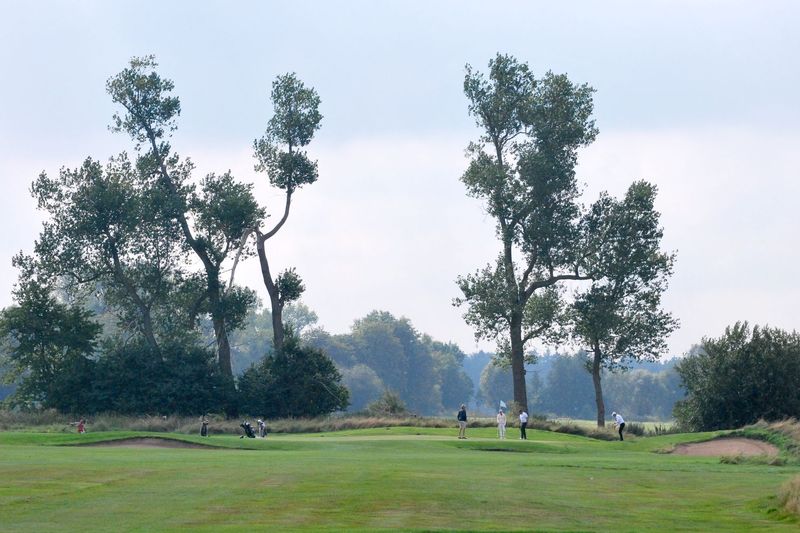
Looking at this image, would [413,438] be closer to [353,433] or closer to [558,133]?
[353,433]

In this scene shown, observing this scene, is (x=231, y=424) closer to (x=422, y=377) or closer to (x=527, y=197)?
(x=527, y=197)

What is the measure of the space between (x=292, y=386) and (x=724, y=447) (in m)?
36.5

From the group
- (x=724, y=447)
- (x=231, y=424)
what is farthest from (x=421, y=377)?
(x=724, y=447)

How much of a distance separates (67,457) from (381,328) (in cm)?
14460

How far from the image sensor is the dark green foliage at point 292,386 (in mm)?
82625

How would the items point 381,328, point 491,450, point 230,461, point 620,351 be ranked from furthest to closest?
point 381,328 → point 620,351 → point 491,450 → point 230,461

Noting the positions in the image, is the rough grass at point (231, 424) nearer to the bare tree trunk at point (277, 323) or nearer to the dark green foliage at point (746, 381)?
the dark green foliage at point (746, 381)

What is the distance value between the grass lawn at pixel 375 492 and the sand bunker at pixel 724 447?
9.40 m

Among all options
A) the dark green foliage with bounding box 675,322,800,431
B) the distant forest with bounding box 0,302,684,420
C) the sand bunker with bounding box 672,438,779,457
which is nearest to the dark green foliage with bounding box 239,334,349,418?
the dark green foliage with bounding box 675,322,800,431

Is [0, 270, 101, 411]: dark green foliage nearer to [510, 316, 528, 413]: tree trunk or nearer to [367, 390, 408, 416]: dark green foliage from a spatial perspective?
[367, 390, 408, 416]: dark green foliage

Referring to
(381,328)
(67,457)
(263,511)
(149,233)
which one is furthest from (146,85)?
(381,328)

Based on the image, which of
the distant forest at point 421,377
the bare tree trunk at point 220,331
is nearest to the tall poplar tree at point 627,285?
the bare tree trunk at point 220,331

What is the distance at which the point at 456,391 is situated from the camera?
647 feet

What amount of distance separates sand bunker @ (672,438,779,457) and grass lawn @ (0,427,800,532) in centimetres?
940
